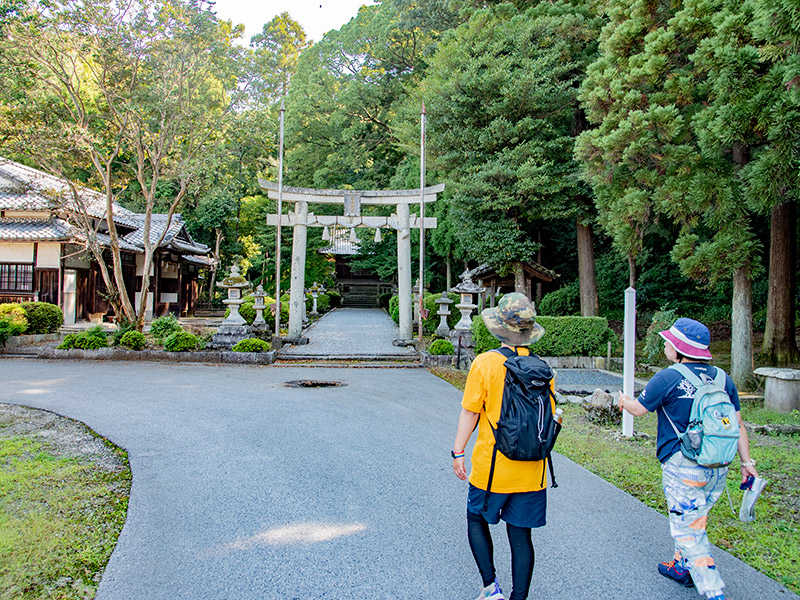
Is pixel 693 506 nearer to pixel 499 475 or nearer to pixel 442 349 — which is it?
pixel 499 475

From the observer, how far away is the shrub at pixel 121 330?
39.2 feet

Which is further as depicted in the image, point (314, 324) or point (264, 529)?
point (314, 324)

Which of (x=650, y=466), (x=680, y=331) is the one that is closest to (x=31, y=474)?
(x=680, y=331)

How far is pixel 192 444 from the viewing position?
5148mm

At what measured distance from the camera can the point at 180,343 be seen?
461 inches

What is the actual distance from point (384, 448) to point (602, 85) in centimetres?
955

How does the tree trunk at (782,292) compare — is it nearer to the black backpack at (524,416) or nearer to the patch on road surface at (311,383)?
the patch on road surface at (311,383)

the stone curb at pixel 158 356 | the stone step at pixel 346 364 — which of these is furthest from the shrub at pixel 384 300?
the stone curb at pixel 158 356

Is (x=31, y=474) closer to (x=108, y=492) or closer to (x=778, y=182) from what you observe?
(x=108, y=492)

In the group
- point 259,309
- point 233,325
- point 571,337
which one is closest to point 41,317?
point 259,309

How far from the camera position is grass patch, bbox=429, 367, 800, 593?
300 cm

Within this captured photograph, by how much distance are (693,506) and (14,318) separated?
15.3m

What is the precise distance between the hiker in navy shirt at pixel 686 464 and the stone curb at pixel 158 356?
32.7 ft

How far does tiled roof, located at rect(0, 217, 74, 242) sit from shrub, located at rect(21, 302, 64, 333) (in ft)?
8.13
